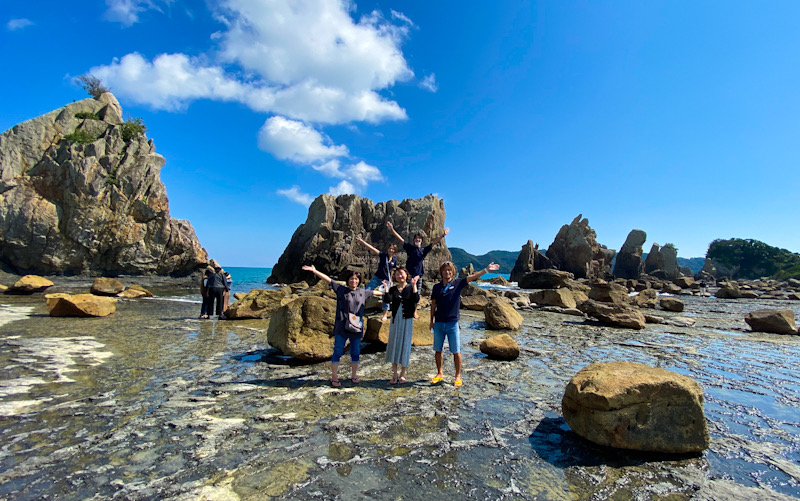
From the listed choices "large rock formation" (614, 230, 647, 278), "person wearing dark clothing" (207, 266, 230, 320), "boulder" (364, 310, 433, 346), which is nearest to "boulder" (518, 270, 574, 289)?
"boulder" (364, 310, 433, 346)

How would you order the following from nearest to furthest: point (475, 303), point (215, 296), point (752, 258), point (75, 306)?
point (75, 306) → point (215, 296) → point (475, 303) → point (752, 258)

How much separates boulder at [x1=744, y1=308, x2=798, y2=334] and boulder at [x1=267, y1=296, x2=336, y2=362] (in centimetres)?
1674

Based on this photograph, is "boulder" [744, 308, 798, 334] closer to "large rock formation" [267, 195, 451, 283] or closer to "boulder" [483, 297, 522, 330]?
"boulder" [483, 297, 522, 330]

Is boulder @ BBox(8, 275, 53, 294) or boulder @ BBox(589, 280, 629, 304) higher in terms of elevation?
boulder @ BBox(589, 280, 629, 304)

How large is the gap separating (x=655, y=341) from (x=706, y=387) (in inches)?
224

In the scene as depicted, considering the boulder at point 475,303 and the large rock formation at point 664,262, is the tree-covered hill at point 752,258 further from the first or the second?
the boulder at point 475,303

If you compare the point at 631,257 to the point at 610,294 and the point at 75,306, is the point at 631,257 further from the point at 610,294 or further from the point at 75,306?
the point at 75,306

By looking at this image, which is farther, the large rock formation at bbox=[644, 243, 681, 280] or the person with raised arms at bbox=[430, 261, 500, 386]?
the large rock formation at bbox=[644, 243, 681, 280]

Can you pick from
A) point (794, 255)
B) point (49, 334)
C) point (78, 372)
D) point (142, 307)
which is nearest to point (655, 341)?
point (78, 372)

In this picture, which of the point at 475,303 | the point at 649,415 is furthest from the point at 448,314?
the point at 475,303

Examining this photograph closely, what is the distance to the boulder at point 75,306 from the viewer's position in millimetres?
11992

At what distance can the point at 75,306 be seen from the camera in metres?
12.1

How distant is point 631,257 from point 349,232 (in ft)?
216

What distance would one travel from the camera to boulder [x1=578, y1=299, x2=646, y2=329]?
561 inches
